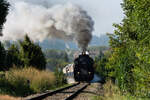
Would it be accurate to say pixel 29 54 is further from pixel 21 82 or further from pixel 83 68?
pixel 21 82

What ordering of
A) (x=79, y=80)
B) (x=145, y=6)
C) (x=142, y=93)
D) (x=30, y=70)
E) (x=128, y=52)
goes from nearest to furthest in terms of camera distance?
(x=145, y=6) → (x=142, y=93) → (x=128, y=52) → (x=30, y=70) → (x=79, y=80)

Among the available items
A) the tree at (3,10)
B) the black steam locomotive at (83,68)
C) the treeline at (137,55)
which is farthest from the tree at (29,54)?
the treeline at (137,55)

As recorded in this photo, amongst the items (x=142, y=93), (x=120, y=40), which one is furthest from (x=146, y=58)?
(x=120, y=40)

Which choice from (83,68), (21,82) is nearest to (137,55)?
(21,82)

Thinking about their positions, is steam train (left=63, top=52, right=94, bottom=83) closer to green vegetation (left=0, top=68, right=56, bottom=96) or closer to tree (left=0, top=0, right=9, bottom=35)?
green vegetation (left=0, top=68, right=56, bottom=96)

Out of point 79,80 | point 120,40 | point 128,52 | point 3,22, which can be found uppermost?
point 3,22

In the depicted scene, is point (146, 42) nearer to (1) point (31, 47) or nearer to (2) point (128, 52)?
(2) point (128, 52)

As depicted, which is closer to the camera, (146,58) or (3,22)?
(146,58)

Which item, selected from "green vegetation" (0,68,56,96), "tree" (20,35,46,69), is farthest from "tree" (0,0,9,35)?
"tree" (20,35,46,69)

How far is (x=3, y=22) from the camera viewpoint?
17562 millimetres

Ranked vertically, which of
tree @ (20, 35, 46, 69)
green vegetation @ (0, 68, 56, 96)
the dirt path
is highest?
tree @ (20, 35, 46, 69)

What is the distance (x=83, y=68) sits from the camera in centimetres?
3000

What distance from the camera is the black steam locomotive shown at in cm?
2989

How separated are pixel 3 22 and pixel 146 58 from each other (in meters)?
12.5
